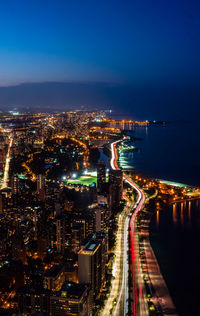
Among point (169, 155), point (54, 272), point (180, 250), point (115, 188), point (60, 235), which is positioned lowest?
point (180, 250)

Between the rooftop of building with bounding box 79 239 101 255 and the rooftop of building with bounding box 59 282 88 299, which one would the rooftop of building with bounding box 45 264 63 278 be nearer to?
the rooftop of building with bounding box 79 239 101 255

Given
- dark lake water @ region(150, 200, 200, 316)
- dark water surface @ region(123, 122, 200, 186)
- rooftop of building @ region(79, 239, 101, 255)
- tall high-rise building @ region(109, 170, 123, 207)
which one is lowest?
dark lake water @ region(150, 200, 200, 316)

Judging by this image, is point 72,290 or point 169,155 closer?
point 72,290

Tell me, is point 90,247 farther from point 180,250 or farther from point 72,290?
point 180,250

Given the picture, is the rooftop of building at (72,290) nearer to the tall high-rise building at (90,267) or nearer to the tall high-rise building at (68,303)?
the tall high-rise building at (68,303)

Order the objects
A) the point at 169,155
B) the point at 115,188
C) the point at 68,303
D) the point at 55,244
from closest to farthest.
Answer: the point at 68,303, the point at 55,244, the point at 115,188, the point at 169,155

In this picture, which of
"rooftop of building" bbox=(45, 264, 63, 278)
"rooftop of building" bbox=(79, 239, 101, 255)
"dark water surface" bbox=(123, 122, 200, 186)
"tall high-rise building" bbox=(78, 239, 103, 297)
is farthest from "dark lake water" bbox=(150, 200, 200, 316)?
"dark water surface" bbox=(123, 122, 200, 186)

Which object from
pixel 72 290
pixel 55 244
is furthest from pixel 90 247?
pixel 55 244

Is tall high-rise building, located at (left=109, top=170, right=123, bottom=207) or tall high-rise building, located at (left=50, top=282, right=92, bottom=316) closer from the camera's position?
tall high-rise building, located at (left=50, top=282, right=92, bottom=316)
